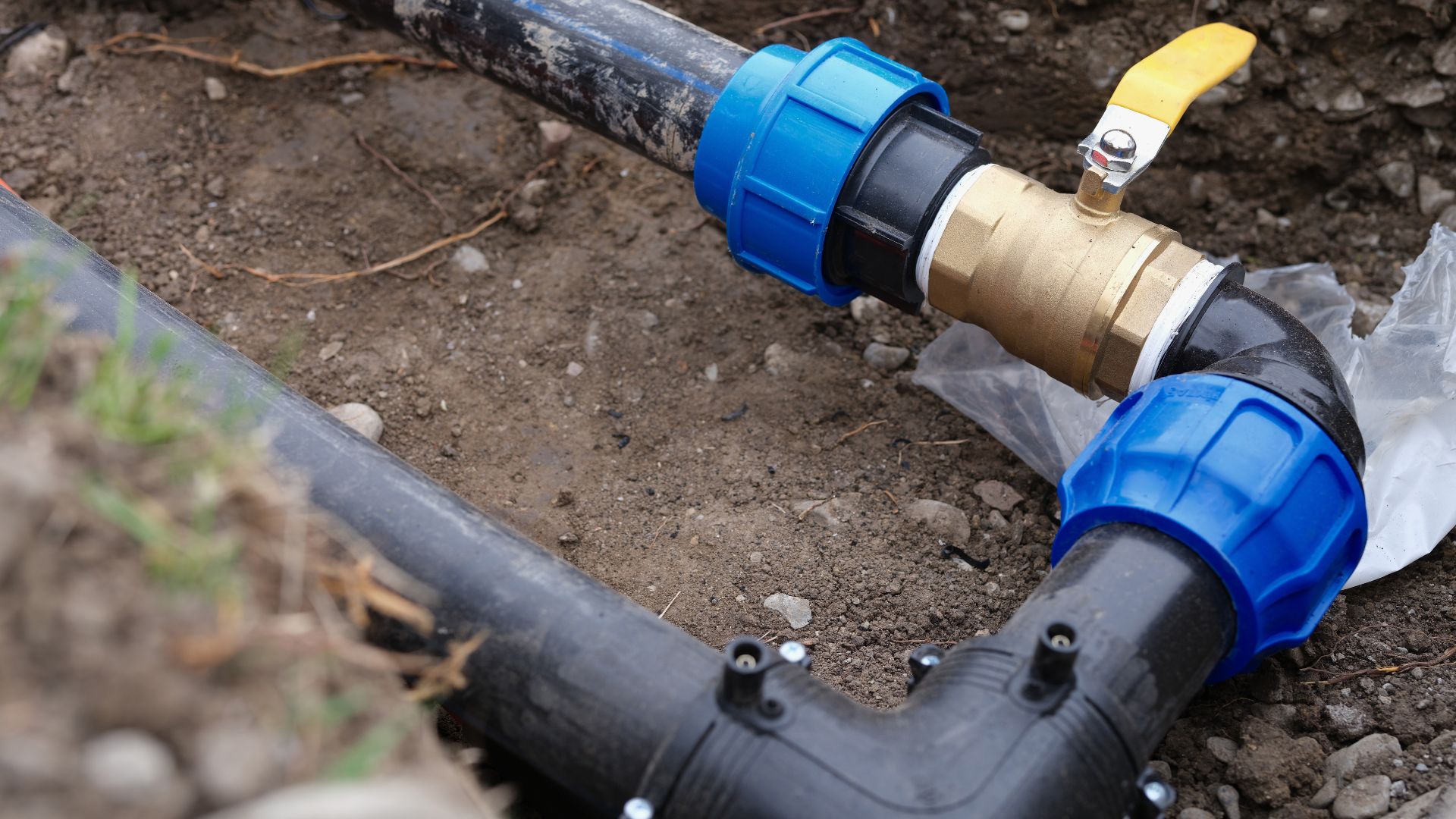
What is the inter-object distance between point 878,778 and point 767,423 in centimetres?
105

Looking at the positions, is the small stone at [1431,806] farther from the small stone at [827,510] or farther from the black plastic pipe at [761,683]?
the small stone at [827,510]

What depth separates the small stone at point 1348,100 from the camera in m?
2.45

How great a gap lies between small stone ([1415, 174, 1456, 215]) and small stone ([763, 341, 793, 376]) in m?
1.40

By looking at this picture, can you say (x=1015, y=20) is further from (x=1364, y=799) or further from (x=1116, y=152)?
(x=1364, y=799)

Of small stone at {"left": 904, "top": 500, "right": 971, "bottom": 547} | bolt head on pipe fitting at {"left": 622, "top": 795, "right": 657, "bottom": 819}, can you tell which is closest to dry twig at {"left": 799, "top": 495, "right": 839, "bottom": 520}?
small stone at {"left": 904, "top": 500, "right": 971, "bottom": 547}

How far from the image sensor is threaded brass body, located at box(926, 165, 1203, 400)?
5.74 feet

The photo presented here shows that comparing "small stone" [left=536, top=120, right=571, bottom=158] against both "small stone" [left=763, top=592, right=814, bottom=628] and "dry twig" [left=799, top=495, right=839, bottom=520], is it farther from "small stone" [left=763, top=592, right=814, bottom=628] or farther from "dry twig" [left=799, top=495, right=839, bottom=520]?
"small stone" [left=763, top=592, right=814, bottom=628]

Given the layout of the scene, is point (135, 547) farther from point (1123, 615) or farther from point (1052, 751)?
point (1123, 615)

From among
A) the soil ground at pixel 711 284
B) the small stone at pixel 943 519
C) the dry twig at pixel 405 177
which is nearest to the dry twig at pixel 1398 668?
the soil ground at pixel 711 284

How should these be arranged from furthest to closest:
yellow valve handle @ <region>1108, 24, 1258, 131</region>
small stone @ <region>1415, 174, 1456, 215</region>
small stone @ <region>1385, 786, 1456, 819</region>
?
small stone @ <region>1415, 174, 1456, 215</region> → yellow valve handle @ <region>1108, 24, 1258, 131</region> → small stone @ <region>1385, 786, 1456, 819</region>

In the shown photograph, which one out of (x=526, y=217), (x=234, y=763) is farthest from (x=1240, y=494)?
(x=526, y=217)

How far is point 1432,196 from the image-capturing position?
95.9 inches

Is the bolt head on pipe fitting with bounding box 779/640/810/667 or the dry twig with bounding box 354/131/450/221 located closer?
the bolt head on pipe fitting with bounding box 779/640/810/667

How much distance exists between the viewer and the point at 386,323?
94.3 inches
